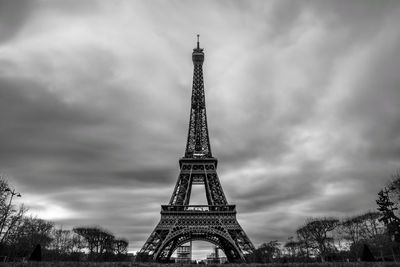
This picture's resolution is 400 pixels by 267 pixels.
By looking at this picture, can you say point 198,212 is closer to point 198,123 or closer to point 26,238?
point 198,123

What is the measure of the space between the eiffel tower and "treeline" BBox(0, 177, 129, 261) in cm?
1285

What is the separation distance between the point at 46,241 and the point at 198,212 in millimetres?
41687

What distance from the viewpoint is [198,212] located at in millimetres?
53156

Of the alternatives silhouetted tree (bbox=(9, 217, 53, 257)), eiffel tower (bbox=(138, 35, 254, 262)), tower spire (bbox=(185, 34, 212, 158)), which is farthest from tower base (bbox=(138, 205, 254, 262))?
silhouetted tree (bbox=(9, 217, 53, 257))

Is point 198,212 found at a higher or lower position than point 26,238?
higher

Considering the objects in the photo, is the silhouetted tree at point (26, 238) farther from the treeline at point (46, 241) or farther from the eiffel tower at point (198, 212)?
the eiffel tower at point (198, 212)

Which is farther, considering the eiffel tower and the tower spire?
the tower spire

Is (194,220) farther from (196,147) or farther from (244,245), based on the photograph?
Result: (196,147)

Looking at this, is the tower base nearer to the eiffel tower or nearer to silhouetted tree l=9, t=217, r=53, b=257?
the eiffel tower

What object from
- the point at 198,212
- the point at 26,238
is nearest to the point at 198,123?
the point at 198,212

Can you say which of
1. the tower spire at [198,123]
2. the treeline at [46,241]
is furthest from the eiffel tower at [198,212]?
the treeline at [46,241]

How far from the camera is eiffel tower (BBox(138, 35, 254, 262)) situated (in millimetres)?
49531

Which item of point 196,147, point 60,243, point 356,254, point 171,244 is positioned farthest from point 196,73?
point 60,243

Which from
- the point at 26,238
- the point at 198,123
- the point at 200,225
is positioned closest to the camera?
the point at 200,225
